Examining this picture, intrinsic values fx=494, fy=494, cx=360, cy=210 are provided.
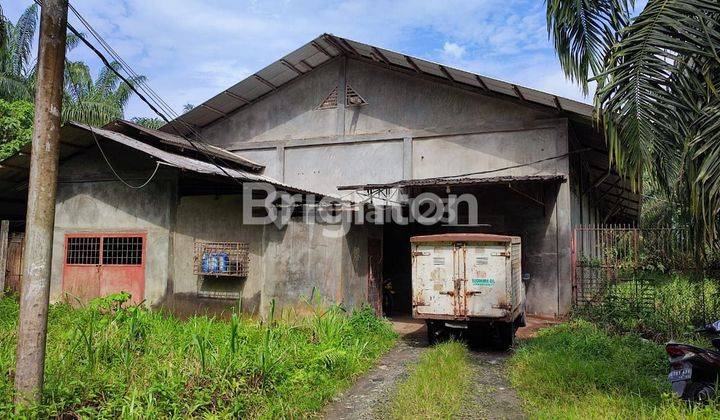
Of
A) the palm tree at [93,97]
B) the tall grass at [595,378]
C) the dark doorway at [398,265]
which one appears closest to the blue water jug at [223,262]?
the dark doorway at [398,265]

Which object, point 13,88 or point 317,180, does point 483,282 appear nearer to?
point 317,180

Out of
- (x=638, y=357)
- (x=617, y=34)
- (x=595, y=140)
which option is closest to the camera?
(x=617, y=34)

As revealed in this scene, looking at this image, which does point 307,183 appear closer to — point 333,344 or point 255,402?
point 333,344

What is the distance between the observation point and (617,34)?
239 inches

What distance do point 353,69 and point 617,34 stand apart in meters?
9.68

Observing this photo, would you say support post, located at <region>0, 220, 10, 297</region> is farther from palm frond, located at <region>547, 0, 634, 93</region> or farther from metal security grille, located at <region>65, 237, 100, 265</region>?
palm frond, located at <region>547, 0, 634, 93</region>

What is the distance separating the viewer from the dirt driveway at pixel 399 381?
5680 millimetres

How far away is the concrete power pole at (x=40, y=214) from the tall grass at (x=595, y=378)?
498 cm

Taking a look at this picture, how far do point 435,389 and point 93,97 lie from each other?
87.0 feet

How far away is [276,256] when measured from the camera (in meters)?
10.2

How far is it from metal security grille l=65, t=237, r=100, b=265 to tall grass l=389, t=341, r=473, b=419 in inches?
324

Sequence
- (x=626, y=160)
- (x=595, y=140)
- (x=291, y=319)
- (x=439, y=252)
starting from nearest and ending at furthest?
(x=626, y=160) < (x=439, y=252) < (x=291, y=319) < (x=595, y=140)

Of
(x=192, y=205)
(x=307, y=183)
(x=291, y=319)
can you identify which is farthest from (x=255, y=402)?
(x=307, y=183)

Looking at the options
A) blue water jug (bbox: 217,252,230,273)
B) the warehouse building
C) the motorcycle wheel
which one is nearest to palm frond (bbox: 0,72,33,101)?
the warehouse building
